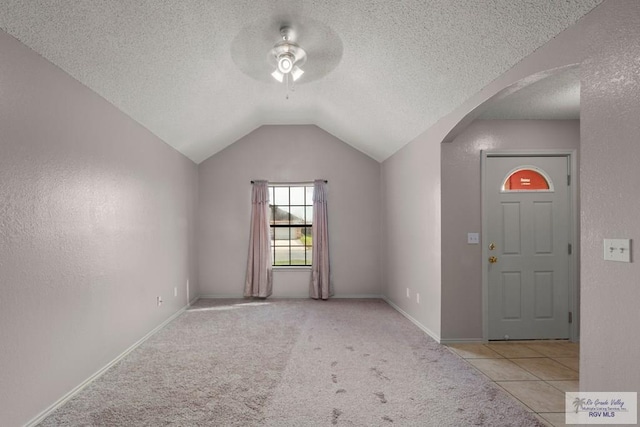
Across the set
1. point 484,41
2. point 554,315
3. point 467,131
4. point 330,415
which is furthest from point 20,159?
point 554,315

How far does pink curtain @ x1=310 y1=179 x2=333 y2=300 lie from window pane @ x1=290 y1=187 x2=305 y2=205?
411 mm

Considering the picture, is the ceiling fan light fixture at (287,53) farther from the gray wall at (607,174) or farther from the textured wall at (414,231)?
the gray wall at (607,174)

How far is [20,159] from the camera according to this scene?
2143mm

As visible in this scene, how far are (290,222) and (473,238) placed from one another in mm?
3359

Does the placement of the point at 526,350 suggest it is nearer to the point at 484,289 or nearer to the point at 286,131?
the point at 484,289

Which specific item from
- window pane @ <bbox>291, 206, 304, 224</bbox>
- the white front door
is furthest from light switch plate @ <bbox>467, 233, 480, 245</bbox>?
window pane @ <bbox>291, 206, 304, 224</bbox>

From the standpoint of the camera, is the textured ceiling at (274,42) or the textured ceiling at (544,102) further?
the textured ceiling at (544,102)

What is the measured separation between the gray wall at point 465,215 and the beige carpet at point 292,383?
0.46 m

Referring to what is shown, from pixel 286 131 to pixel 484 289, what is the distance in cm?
403

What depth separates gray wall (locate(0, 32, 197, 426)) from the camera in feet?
→ 6.81

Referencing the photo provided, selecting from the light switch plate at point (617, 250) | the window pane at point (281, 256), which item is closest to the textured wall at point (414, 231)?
the window pane at point (281, 256)

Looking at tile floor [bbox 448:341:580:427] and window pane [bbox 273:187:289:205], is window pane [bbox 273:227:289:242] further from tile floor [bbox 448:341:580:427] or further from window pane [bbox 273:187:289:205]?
tile floor [bbox 448:341:580:427]

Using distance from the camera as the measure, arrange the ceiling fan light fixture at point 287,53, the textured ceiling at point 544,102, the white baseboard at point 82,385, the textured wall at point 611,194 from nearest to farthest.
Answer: the textured wall at point 611,194, the white baseboard at point 82,385, the textured ceiling at point 544,102, the ceiling fan light fixture at point 287,53

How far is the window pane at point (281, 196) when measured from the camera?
6363 mm
